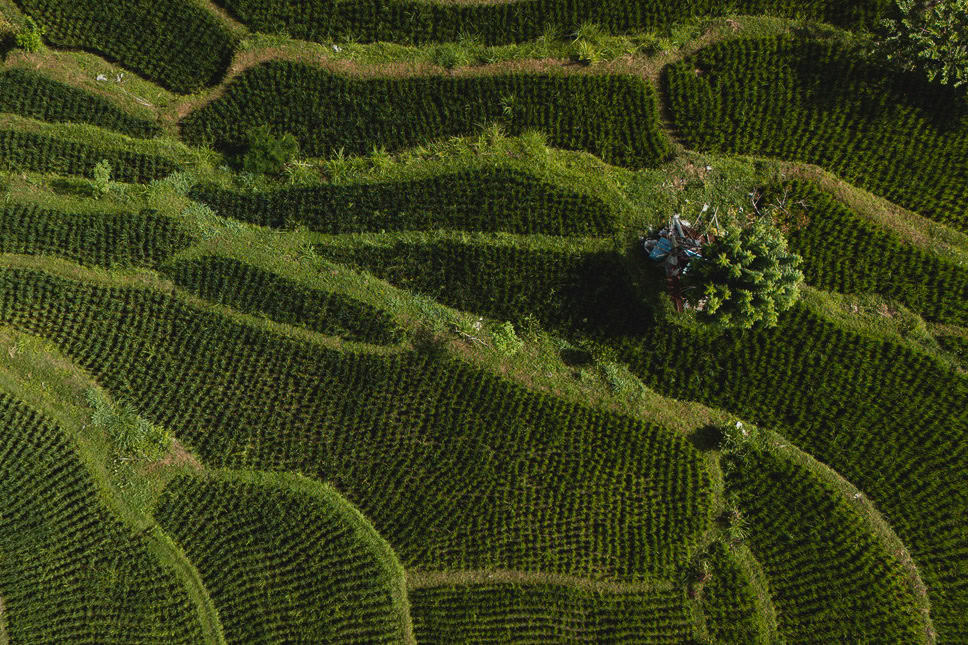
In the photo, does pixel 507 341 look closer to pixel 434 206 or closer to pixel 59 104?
pixel 434 206

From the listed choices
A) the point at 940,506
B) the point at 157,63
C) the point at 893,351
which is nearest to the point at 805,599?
the point at 940,506

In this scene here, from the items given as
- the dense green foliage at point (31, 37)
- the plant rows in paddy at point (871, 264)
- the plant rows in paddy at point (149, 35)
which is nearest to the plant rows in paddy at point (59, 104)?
the dense green foliage at point (31, 37)

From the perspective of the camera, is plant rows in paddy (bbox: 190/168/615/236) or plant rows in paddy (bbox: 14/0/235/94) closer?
plant rows in paddy (bbox: 190/168/615/236)

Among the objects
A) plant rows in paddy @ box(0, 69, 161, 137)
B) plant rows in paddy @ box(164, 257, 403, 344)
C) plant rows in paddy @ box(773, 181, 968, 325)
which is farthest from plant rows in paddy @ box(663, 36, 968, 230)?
plant rows in paddy @ box(0, 69, 161, 137)

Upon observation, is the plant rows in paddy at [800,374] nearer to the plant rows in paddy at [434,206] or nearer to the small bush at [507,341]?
the small bush at [507,341]

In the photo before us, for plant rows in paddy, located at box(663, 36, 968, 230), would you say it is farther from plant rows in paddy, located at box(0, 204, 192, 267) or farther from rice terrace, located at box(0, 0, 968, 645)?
plant rows in paddy, located at box(0, 204, 192, 267)

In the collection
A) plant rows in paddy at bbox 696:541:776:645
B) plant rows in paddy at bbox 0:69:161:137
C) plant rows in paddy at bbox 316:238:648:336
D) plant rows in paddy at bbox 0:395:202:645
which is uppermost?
plant rows in paddy at bbox 0:69:161:137

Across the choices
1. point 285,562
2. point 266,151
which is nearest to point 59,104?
point 266,151
